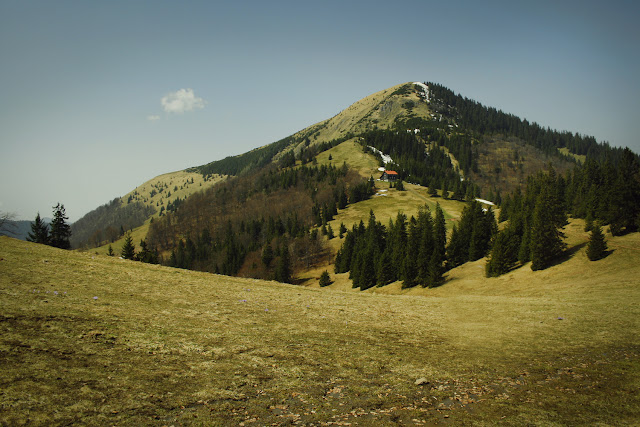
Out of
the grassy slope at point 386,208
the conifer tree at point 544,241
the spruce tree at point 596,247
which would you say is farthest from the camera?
the grassy slope at point 386,208

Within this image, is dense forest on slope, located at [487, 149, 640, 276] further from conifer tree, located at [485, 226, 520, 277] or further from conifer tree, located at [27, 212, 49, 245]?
conifer tree, located at [27, 212, 49, 245]

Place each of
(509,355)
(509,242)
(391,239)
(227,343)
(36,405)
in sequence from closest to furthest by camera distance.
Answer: (36,405), (227,343), (509,355), (509,242), (391,239)

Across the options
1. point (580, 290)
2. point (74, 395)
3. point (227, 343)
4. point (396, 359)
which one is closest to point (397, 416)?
point (396, 359)

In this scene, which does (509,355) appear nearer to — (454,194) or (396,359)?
(396,359)

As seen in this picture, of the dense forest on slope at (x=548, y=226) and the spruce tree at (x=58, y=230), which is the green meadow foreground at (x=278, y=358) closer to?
the dense forest on slope at (x=548, y=226)

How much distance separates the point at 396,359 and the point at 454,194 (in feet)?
533

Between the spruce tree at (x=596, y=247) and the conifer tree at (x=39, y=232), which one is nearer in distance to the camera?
the spruce tree at (x=596, y=247)

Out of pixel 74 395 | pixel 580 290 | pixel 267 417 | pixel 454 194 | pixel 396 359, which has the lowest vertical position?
pixel 580 290

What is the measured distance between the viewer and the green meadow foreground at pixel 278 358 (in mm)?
9055

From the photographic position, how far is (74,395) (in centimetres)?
859

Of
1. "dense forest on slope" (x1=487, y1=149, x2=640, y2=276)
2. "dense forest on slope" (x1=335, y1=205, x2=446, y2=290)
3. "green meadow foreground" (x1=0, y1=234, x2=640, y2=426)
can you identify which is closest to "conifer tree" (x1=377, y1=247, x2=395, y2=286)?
"dense forest on slope" (x1=335, y1=205, x2=446, y2=290)

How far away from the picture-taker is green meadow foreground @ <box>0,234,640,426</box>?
29.7ft

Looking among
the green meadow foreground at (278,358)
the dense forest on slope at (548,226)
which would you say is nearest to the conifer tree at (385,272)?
the dense forest on slope at (548,226)

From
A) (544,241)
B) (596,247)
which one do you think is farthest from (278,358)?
(544,241)
